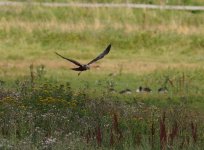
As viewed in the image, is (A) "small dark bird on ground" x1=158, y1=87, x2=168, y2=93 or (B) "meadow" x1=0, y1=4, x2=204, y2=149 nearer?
(B) "meadow" x1=0, y1=4, x2=204, y2=149

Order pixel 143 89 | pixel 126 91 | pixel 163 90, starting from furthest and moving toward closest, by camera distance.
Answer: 1. pixel 143 89
2. pixel 163 90
3. pixel 126 91

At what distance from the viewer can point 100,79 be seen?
2064 centimetres

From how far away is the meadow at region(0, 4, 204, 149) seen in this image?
448 inches

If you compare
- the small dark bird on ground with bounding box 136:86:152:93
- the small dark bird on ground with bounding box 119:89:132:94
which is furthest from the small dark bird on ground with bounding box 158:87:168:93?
the small dark bird on ground with bounding box 119:89:132:94

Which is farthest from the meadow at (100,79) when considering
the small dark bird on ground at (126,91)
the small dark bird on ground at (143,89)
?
the small dark bird on ground at (143,89)

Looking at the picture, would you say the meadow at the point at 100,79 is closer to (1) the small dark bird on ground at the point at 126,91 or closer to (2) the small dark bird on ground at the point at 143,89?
(1) the small dark bird on ground at the point at 126,91

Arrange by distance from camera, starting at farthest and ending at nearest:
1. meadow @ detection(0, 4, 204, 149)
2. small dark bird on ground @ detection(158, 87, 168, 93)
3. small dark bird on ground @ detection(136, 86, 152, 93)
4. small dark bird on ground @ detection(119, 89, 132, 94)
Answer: small dark bird on ground @ detection(136, 86, 152, 93)
small dark bird on ground @ detection(158, 87, 168, 93)
small dark bird on ground @ detection(119, 89, 132, 94)
meadow @ detection(0, 4, 204, 149)

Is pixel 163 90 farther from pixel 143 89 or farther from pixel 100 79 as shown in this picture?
pixel 100 79

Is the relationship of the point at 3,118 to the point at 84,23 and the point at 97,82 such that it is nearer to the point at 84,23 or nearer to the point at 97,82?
the point at 97,82

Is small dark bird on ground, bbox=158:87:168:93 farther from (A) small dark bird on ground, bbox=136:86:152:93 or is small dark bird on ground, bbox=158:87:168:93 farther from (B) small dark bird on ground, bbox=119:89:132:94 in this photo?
(B) small dark bird on ground, bbox=119:89:132:94

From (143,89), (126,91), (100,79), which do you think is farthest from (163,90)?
(100,79)

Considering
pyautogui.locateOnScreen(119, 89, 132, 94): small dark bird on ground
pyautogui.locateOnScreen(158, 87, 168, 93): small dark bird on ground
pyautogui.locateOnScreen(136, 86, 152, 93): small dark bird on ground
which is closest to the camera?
pyautogui.locateOnScreen(119, 89, 132, 94): small dark bird on ground

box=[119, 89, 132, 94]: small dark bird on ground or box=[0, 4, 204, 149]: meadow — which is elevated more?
box=[0, 4, 204, 149]: meadow

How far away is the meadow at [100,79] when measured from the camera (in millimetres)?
11383
